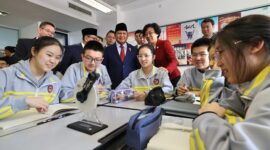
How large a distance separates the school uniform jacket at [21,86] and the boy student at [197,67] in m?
1.18

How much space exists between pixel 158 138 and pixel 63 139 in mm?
421

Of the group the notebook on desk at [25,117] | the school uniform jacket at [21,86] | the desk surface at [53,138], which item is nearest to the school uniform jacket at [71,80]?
the school uniform jacket at [21,86]

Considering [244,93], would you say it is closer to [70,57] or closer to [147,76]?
[147,76]

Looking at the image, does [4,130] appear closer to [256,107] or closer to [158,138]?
[158,138]

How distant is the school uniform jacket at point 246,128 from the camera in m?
0.38

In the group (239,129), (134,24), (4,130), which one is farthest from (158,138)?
(134,24)

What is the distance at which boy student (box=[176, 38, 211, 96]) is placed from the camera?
1599 mm

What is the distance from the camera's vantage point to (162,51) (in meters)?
2.35

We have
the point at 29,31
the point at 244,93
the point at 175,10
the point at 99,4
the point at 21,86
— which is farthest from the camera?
the point at 29,31

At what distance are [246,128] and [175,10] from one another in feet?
13.5

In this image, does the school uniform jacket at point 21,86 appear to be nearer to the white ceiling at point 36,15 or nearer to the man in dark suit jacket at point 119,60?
the man in dark suit jacket at point 119,60

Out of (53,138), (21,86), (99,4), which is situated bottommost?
(53,138)

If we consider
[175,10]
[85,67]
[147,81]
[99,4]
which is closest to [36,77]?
[85,67]

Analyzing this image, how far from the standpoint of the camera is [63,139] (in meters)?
0.72
